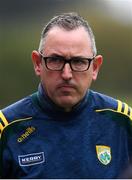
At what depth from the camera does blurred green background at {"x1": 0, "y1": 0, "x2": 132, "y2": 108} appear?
60.8ft

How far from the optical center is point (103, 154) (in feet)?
9.74

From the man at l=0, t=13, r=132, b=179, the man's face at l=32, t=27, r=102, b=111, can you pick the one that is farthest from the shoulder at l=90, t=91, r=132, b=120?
the man's face at l=32, t=27, r=102, b=111

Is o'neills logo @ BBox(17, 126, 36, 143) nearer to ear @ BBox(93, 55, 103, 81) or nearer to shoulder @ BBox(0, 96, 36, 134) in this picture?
shoulder @ BBox(0, 96, 36, 134)

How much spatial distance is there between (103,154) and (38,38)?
49.2 ft

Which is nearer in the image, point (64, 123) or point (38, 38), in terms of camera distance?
point (64, 123)

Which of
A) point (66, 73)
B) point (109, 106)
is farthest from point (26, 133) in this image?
point (109, 106)

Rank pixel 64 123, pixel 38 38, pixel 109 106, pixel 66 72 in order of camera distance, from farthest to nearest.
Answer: pixel 38 38, pixel 109 106, pixel 64 123, pixel 66 72

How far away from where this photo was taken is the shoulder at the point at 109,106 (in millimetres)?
3109

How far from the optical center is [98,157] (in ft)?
9.80

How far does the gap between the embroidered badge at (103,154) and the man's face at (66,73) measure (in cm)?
24

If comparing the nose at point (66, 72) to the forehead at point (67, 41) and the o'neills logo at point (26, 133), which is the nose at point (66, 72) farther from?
the o'neills logo at point (26, 133)

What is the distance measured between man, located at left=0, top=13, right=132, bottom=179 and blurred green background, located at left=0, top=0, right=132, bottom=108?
556 inches

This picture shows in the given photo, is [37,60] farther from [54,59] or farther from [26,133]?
[26,133]

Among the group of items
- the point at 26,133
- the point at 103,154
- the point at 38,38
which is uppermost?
the point at 26,133
